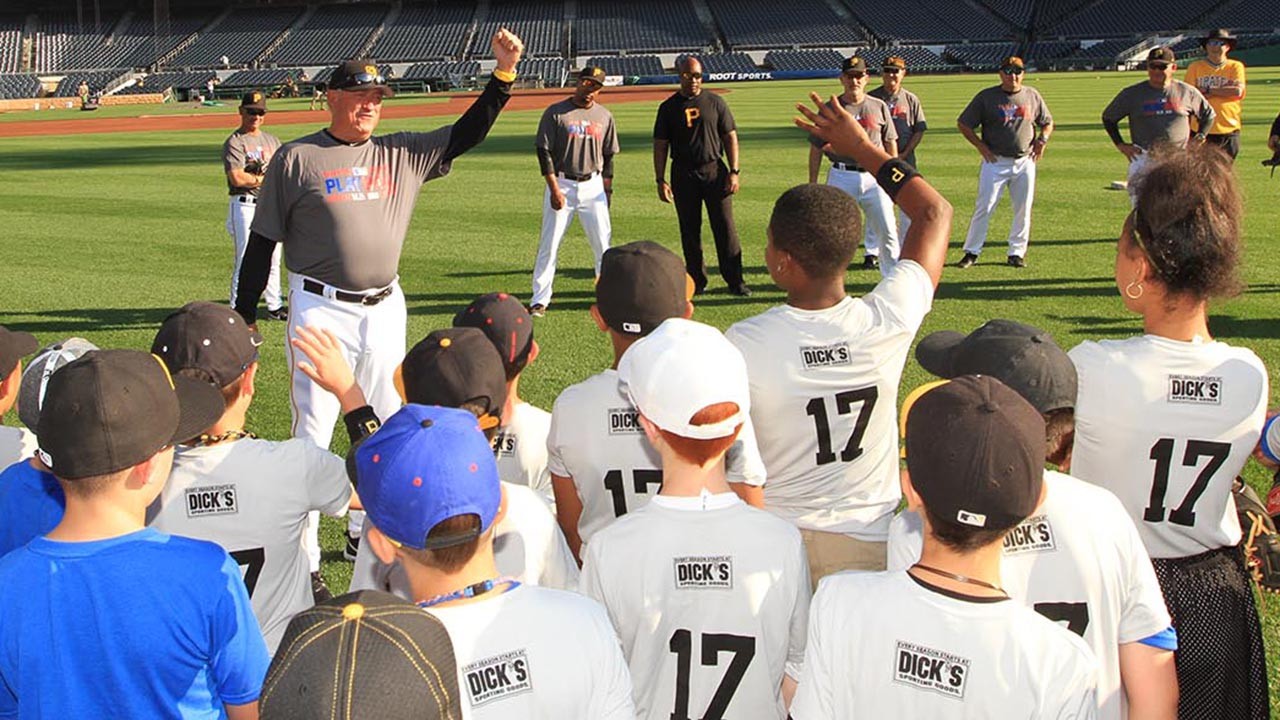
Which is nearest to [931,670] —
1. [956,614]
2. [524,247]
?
[956,614]

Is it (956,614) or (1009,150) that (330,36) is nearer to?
A: (1009,150)

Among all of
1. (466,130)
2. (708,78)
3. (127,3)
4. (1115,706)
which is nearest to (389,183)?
(466,130)

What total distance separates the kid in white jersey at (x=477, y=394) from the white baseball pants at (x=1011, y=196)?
32.4 feet

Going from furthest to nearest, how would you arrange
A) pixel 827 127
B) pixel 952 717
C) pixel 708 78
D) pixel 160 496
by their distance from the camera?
1. pixel 708 78
2. pixel 827 127
3. pixel 160 496
4. pixel 952 717

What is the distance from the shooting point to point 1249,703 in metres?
3.46

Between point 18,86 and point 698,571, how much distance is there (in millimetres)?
68002

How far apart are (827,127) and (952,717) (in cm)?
253

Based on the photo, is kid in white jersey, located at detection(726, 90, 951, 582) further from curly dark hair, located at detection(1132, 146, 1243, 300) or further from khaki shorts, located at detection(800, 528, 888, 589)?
curly dark hair, located at detection(1132, 146, 1243, 300)

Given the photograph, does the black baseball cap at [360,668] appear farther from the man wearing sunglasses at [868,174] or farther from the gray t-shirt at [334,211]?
the man wearing sunglasses at [868,174]

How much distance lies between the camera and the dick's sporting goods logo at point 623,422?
11.9ft

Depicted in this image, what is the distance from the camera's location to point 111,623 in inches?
99.0

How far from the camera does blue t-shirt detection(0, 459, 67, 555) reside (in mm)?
3238

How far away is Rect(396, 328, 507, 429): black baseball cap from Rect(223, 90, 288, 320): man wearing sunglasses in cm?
825

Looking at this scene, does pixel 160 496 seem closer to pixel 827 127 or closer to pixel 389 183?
pixel 827 127
